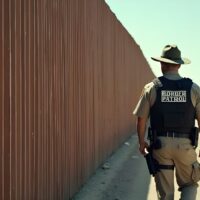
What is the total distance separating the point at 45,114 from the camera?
5762 millimetres

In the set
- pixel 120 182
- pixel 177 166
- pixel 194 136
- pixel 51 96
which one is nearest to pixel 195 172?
pixel 177 166

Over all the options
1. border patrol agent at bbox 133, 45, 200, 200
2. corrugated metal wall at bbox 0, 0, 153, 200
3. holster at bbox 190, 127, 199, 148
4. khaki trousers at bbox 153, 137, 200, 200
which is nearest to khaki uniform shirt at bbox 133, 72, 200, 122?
border patrol agent at bbox 133, 45, 200, 200

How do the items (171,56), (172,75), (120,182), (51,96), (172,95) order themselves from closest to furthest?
(172,95) → (172,75) → (171,56) → (51,96) → (120,182)

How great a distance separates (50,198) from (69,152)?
1.09m

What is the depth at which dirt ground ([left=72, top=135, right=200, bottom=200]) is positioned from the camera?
769 centimetres

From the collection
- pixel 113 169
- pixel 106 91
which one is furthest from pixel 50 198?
pixel 106 91

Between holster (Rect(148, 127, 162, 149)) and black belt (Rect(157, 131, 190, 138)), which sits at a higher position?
black belt (Rect(157, 131, 190, 138))

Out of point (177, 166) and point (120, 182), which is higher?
point (177, 166)

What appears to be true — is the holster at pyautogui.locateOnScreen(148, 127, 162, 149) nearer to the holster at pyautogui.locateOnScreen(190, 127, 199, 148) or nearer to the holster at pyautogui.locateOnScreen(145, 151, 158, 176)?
the holster at pyautogui.locateOnScreen(145, 151, 158, 176)

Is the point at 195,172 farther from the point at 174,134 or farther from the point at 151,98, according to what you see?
the point at 151,98

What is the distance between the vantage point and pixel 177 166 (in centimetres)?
511

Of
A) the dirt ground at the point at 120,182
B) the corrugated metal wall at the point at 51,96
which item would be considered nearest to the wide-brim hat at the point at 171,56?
the corrugated metal wall at the point at 51,96

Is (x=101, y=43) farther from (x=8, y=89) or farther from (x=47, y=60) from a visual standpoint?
(x=8, y=89)

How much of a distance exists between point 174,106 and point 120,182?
12.8ft
